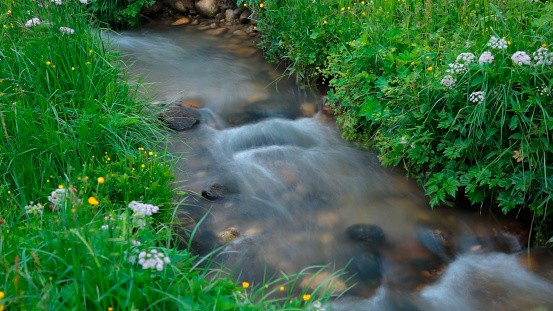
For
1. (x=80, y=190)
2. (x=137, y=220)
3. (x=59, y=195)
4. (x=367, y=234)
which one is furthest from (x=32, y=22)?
(x=367, y=234)

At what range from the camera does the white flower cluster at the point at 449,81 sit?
3.65 meters

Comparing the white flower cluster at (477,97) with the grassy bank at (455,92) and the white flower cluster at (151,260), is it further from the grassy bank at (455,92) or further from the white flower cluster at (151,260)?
the white flower cluster at (151,260)

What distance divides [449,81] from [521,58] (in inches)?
20.3

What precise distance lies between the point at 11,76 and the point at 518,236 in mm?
3963

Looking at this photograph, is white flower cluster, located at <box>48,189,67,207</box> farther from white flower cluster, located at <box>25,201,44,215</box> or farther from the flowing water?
the flowing water

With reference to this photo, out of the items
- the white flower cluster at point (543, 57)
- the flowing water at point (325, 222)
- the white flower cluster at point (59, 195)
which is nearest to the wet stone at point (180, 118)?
the flowing water at point (325, 222)

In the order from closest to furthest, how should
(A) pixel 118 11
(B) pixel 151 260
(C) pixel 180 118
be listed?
(B) pixel 151 260 < (C) pixel 180 118 < (A) pixel 118 11

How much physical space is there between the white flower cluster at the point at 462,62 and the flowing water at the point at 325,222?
40.7 inches

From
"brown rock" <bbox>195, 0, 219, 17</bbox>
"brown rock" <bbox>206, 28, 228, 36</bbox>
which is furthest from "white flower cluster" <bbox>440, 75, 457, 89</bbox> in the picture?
"brown rock" <bbox>195, 0, 219, 17</bbox>

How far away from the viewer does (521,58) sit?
3279mm

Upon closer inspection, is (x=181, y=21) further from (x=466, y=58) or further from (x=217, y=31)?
(x=466, y=58)

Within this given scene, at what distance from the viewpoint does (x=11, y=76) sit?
3.81 meters

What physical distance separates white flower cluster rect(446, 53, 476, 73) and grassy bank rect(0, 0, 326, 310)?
2.00 m

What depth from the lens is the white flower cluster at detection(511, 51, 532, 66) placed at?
10.7ft
